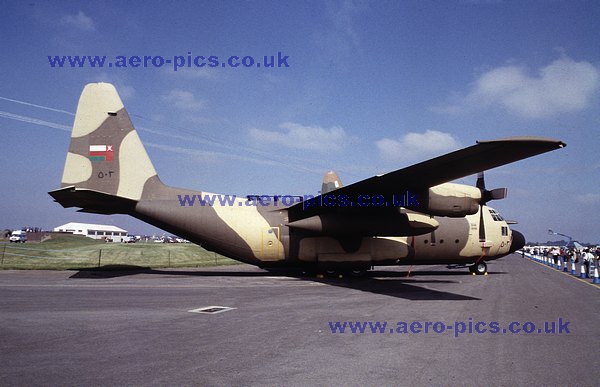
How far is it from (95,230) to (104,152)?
120119mm

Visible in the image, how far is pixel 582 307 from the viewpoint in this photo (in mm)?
12289

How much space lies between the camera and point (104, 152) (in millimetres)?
19359

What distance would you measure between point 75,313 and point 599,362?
11.4 metres

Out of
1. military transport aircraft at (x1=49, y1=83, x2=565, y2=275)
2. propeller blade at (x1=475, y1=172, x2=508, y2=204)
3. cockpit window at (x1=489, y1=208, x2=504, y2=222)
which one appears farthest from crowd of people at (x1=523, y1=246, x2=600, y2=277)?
military transport aircraft at (x1=49, y1=83, x2=565, y2=275)

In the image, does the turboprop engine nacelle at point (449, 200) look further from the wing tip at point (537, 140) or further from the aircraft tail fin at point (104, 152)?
the aircraft tail fin at point (104, 152)

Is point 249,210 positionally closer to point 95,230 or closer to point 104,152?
point 104,152

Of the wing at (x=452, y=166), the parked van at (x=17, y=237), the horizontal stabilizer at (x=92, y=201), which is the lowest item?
the parked van at (x=17, y=237)

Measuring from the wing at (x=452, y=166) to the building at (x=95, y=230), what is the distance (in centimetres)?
11706

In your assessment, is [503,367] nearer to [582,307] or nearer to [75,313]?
[582,307]

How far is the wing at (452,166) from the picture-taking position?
10.9 m

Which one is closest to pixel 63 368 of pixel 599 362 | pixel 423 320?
pixel 423 320

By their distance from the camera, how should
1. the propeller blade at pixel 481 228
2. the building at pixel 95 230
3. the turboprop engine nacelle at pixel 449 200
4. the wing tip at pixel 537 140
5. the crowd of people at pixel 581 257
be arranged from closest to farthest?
1. the wing tip at pixel 537 140
2. the turboprop engine nacelle at pixel 449 200
3. the propeller blade at pixel 481 228
4. the crowd of people at pixel 581 257
5. the building at pixel 95 230

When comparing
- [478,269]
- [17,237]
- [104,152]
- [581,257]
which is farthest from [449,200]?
[17,237]

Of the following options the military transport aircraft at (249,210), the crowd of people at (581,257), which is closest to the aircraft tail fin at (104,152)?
the military transport aircraft at (249,210)
